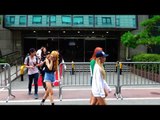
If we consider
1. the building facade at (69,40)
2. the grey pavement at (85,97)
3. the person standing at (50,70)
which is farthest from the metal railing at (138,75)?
the building facade at (69,40)

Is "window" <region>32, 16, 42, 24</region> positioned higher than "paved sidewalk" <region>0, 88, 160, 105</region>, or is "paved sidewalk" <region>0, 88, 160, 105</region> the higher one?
"window" <region>32, 16, 42, 24</region>

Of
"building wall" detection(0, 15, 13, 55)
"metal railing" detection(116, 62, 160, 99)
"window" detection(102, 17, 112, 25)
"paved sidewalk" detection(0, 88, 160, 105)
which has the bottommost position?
"paved sidewalk" detection(0, 88, 160, 105)

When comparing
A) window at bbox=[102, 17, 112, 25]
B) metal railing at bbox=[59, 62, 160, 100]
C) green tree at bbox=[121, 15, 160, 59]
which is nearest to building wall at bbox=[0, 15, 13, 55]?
window at bbox=[102, 17, 112, 25]

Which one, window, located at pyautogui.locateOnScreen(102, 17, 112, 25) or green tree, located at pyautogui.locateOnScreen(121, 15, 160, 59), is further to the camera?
window, located at pyautogui.locateOnScreen(102, 17, 112, 25)

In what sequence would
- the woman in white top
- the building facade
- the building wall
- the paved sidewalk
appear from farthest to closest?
1. the building wall
2. the building facade
3. the paved sidewalk
4. the woman in white top

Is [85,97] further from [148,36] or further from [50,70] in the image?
[148,36]

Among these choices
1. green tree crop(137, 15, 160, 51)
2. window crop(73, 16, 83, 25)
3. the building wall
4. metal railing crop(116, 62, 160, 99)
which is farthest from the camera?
the building wall

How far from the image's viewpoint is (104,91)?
21.3 ft

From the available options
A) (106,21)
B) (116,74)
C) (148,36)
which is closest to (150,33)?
(148,36)

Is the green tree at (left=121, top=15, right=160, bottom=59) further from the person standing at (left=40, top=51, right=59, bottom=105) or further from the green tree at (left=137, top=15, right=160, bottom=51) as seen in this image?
the person standing at (left=40, top=51, right=59, bottom=105)

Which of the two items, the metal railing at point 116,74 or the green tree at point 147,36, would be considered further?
the green tree at point 147,36

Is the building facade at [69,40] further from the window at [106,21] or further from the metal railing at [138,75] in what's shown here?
the metal railing at [138,75]
